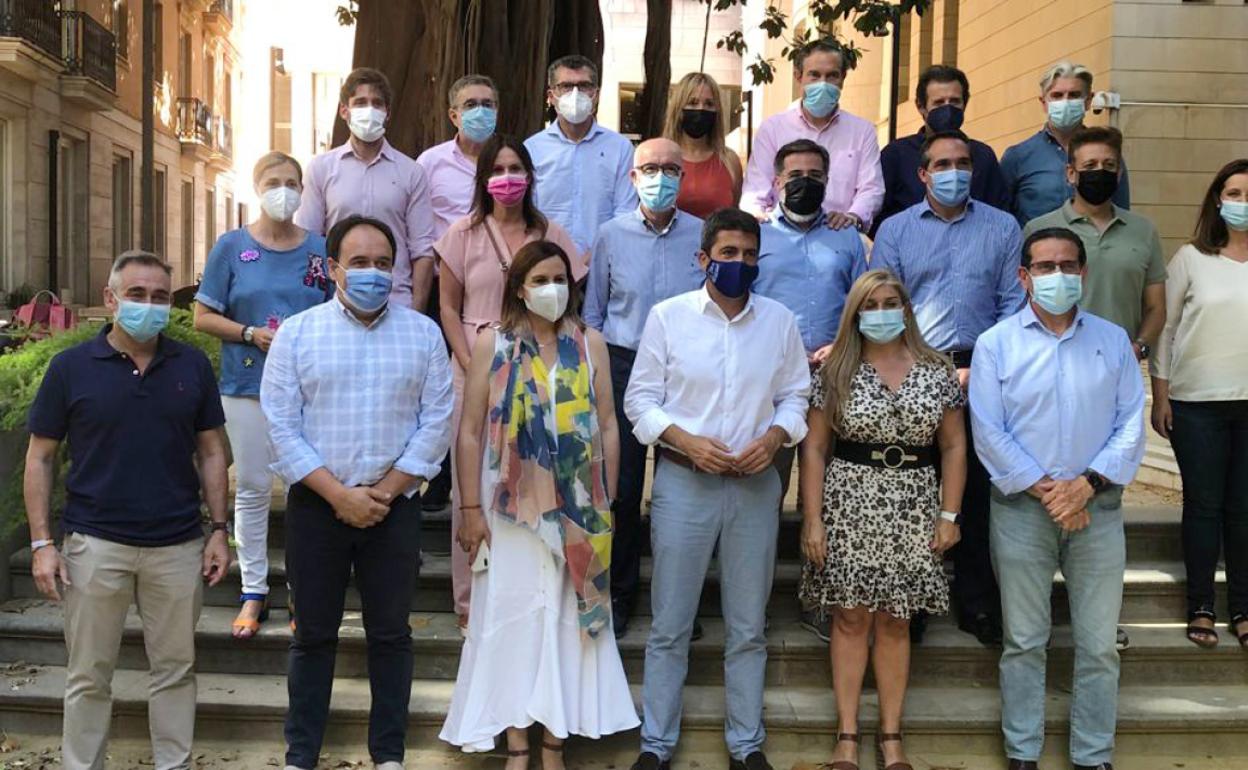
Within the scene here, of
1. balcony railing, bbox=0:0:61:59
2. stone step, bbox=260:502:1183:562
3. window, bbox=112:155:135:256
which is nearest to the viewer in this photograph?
stone step, bbox=260:502:1183:562

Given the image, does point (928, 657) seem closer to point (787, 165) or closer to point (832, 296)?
point (832, 296)

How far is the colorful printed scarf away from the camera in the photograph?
4.57 metres

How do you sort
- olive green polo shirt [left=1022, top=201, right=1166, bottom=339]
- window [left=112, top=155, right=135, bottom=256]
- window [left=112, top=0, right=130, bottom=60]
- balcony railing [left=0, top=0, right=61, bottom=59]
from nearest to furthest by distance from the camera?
1. olive green polo shirt [left=1022, top=201, right=1166, bottom=339]
2. balcony railing [left=0, top=0, right=61, bottom=59]
3. window [left=112, top=155, right=135, bottom=256]
4. window [left=112, top=0, right=130, bottom=60]

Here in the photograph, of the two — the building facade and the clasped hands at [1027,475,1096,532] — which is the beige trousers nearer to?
the clasped hands at [1027,475,1096,532]

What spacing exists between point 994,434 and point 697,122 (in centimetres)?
200

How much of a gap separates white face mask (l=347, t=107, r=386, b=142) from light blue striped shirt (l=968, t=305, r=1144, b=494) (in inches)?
114

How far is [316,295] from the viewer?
5.27 metres

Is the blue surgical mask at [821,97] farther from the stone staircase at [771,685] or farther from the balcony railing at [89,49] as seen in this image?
the balcony railing at [89,49]

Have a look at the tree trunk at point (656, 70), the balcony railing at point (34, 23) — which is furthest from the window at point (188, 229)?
the tree trunk at point (656, 70)

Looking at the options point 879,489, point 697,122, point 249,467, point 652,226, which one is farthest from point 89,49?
point 879,489

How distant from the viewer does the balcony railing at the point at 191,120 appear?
3344cm

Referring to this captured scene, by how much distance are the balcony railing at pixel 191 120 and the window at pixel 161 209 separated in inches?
63.7

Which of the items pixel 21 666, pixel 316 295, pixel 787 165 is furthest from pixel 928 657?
pixel 21 666

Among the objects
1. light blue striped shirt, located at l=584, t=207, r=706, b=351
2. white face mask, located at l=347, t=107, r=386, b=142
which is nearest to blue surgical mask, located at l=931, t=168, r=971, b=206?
light blue striped shirt, located at l=584, t=207, r=706, b=351
